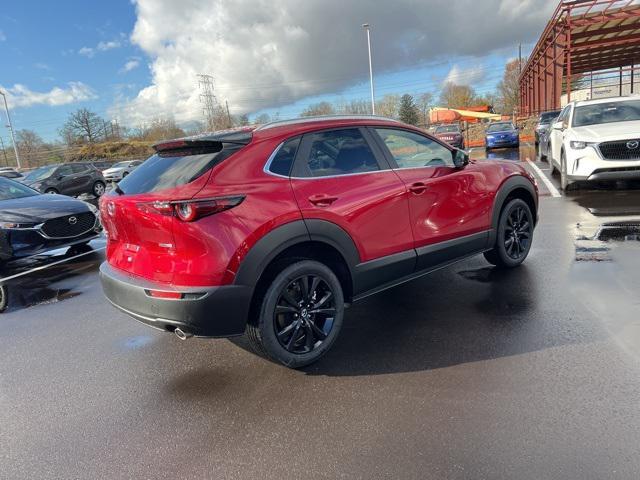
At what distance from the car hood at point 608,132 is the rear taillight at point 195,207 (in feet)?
24.7

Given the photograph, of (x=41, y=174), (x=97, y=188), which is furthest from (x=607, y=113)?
(x=41, y=174)

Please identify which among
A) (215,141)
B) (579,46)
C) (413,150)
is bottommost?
(413,150)

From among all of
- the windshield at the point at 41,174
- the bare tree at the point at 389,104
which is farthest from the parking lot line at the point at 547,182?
the bare tree at the point at 389,104

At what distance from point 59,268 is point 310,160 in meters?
5.59

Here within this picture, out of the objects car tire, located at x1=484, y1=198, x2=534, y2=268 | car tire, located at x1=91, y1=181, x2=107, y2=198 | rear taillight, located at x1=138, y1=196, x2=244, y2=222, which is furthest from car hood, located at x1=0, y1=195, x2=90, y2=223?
car tire, located at x1=91, y1=181, x2=107, y2=198

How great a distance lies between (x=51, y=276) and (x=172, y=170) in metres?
4.63

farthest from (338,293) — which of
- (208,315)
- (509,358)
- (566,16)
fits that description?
(566,16)

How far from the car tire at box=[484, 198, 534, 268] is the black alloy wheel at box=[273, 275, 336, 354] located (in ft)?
7.75

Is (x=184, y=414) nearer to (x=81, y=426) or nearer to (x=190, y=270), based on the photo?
(x=81, y=426)

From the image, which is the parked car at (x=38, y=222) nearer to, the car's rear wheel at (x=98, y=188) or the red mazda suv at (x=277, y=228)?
the red mazda suv at (x=277, y=228)

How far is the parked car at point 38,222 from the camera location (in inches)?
261

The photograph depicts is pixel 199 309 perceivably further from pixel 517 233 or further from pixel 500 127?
pixel 500 127

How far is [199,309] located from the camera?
293 centimetres

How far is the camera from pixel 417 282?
16.6 ft
